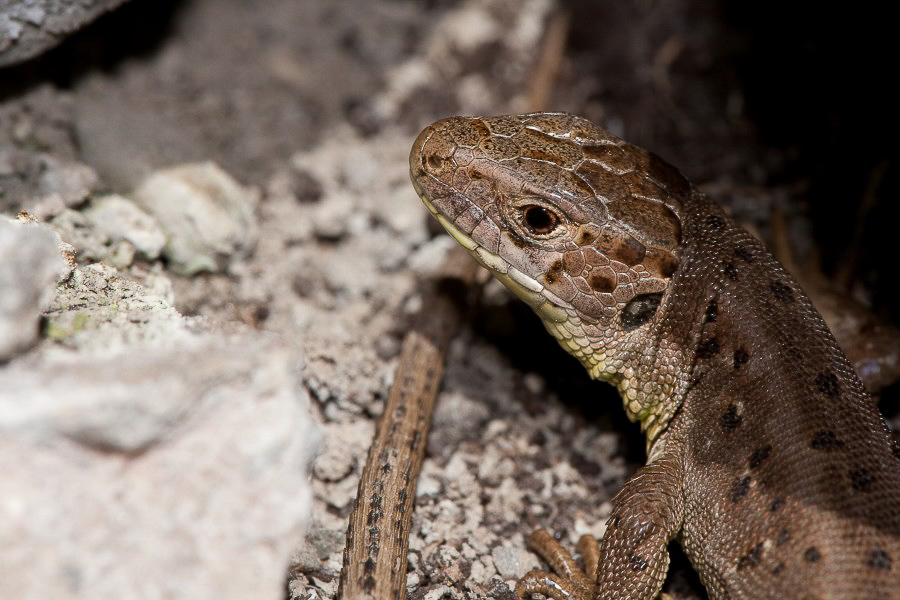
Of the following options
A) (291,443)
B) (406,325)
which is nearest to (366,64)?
(406,325)

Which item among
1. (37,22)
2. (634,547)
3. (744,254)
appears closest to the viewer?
(634,547)

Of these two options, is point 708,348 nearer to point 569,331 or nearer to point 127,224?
point 569,331

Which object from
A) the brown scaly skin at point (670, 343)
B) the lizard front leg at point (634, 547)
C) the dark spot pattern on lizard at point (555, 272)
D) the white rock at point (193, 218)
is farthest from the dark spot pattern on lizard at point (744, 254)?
the white rock at point (193, 218)

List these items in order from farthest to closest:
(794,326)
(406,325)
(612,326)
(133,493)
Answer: (406,325) < (612,326) < (794,326) < (133,493)

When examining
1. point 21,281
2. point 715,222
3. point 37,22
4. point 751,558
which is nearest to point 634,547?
point 751,558

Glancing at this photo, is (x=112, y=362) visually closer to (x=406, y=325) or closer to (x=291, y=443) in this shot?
(x=291, y=443)

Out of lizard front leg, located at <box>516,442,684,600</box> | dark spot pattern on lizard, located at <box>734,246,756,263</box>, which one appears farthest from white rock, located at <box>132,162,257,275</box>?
dark spot pattern on lizard, located at <box>734,246,756,263</box>
